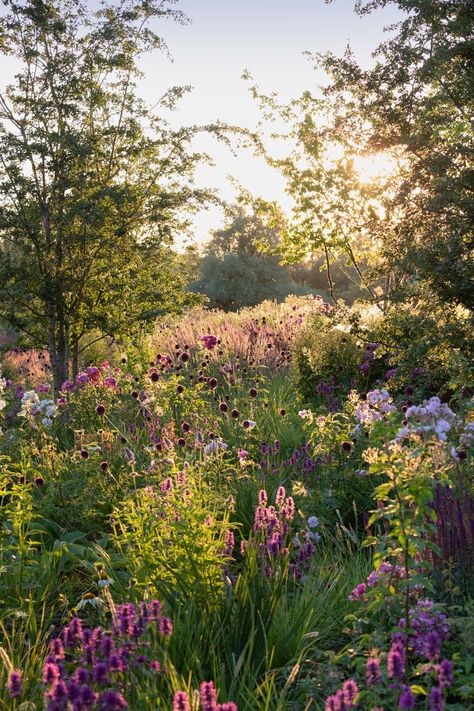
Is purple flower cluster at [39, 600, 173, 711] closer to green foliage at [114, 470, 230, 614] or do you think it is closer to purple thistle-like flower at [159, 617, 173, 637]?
purple thistle-like flower at [159, 617, 173, 637]

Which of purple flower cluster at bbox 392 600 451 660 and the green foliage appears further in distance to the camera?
the green foliage

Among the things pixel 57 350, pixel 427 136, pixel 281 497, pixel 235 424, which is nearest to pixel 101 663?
pixel 281 497

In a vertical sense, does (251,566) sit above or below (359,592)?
above

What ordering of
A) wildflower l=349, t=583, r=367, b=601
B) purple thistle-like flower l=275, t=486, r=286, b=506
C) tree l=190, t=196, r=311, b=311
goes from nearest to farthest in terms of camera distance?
wildflower l=349, t=583, r=367, b=601
purple thistle-like flower l=275, t=486, r=286, b=506
tree l=190, t=196, r=311, b=311

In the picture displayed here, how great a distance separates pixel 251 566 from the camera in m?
3.44

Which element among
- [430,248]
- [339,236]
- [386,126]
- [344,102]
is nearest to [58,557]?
[430,248]

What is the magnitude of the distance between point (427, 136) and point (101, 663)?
6.92 m

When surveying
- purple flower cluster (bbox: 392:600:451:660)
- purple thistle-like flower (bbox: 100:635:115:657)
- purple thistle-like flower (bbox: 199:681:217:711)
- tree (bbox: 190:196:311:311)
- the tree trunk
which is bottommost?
purple flower cluster (bbox: 392:600:451:660)

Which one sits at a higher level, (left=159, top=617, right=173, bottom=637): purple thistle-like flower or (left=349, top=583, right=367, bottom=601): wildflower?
(left=159, top=617, right=173, bottom=637): purple thistle-like flower

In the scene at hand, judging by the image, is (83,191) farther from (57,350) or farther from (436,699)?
(436,699)

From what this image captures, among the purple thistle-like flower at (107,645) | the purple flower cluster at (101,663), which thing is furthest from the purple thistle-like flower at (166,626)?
the purple thistle-like flower at (107,645)

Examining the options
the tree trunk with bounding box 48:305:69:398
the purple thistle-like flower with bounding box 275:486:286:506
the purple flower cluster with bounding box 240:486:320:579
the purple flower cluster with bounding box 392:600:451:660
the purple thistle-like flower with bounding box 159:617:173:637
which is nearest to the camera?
the purple thistle-like flower with bounding box 159:617:173:637

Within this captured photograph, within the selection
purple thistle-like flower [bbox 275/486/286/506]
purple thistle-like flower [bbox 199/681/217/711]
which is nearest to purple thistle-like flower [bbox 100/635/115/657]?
purple thistle-like flower [bbox 199/681/217/711]

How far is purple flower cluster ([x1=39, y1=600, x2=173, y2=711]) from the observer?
179 centimetres
